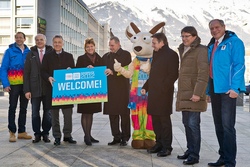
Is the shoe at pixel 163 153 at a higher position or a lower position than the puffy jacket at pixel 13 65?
lower

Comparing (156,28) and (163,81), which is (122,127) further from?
(156,28)

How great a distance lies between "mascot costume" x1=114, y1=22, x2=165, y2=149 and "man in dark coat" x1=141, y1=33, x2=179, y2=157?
460mm

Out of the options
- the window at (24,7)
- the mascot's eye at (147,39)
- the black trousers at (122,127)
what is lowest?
the black trousers at (122,127)

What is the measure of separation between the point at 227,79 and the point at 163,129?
154cm

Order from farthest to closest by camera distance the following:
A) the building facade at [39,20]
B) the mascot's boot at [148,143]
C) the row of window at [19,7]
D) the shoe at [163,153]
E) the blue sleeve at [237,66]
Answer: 1. the building facade at [39,20]
2. the row of window at [19,7]
3. the mascot's boot at [148,143]
4. the shoe at [163,153]
5. the blue sleeve at [237,66]

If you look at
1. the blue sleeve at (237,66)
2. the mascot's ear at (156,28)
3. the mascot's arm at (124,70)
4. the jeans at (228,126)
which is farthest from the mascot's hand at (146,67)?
the blue sleeve at (237,66)

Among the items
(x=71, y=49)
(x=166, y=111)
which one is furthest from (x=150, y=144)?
(x=71, y=49)

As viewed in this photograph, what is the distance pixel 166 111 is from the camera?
21.4 ft

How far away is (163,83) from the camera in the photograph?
6.49 m

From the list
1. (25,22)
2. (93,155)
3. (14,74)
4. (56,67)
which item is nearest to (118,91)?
(56,67)

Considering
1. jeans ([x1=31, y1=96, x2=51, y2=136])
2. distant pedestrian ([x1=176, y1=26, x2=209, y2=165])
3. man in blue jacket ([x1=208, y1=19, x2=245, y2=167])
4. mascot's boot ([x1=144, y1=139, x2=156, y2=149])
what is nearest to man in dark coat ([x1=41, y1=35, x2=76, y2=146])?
jeans ([x1=31, y1=96, x2=51, y2=136])

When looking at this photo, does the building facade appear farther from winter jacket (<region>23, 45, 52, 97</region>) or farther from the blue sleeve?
the blue sleeve

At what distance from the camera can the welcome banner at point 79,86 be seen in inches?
295

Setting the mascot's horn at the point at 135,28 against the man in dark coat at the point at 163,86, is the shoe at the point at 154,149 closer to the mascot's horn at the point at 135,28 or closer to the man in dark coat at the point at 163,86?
the man in dark coat at the point at 163,86
